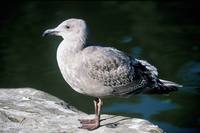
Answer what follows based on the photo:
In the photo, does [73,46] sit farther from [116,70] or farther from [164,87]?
[164,87]

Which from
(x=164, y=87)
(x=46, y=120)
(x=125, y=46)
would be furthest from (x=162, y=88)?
(x=125, y=46)

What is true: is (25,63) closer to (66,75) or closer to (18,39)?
(18,39)

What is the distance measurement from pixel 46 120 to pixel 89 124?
1.71ft

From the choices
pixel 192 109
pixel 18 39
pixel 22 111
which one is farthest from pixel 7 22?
pixel 22 111

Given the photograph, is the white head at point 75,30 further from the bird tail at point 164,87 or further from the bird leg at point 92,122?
the bird tail at point 164,87

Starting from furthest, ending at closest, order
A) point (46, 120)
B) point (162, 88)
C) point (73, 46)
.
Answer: point (162, 88) < point (46, 120) < point (73, 46)

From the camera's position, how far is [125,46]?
46.7 ft

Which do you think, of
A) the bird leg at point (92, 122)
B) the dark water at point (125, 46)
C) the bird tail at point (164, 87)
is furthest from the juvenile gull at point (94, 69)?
the dark water at point (125, 46)

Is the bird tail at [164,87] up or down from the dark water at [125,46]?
up

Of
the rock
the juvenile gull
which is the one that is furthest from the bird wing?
the rock

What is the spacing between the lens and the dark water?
36.9 ft

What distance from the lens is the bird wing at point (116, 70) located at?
6738mm

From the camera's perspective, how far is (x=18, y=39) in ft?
49.1

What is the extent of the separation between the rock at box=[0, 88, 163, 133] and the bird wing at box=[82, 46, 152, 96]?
42cm
